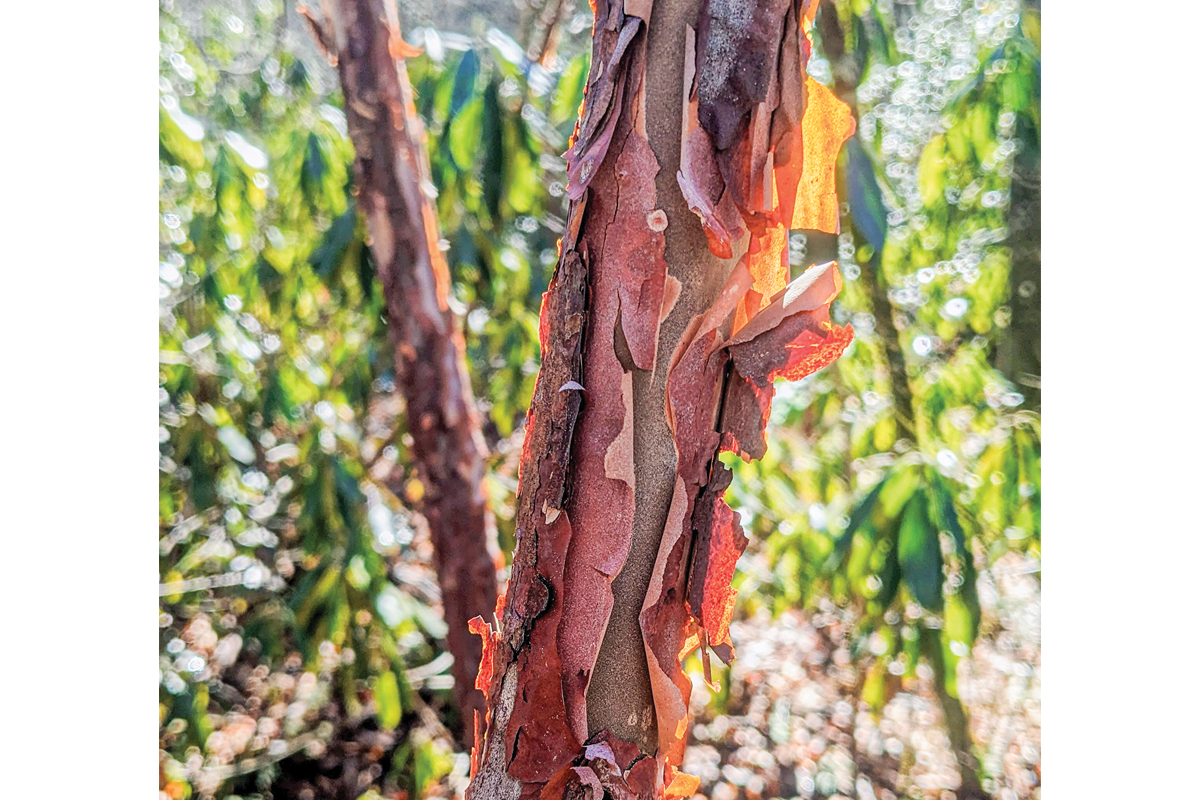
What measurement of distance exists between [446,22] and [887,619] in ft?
3.09

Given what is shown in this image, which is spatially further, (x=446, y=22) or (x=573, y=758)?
(x=446, y=22)

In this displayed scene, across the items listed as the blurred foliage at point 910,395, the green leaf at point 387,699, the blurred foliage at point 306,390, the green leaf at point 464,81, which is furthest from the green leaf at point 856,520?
the green leaf at point 464,81

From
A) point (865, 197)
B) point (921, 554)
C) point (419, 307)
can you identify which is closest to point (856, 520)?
point (921, 554)

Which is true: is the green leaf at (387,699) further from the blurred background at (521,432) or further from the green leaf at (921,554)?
the green leaf at (921,554)

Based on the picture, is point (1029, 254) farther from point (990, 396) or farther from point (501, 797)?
point (501, 797)

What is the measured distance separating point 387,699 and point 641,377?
2.68ft

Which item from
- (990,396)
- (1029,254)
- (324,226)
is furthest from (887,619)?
(324,226)

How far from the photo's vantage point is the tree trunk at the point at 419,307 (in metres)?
1.00

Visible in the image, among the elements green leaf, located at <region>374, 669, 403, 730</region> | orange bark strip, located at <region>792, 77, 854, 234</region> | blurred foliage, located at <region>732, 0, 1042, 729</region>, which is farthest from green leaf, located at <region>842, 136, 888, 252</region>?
green leaf, located at <region>374, 669, 403, 730</region>

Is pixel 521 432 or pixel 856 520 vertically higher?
pixel 521 432

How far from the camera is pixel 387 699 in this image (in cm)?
104

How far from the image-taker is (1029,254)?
101cm

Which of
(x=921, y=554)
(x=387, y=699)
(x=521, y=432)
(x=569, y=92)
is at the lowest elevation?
(x=387, y=699)

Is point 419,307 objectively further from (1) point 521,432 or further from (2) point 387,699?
(2) point 387,699
